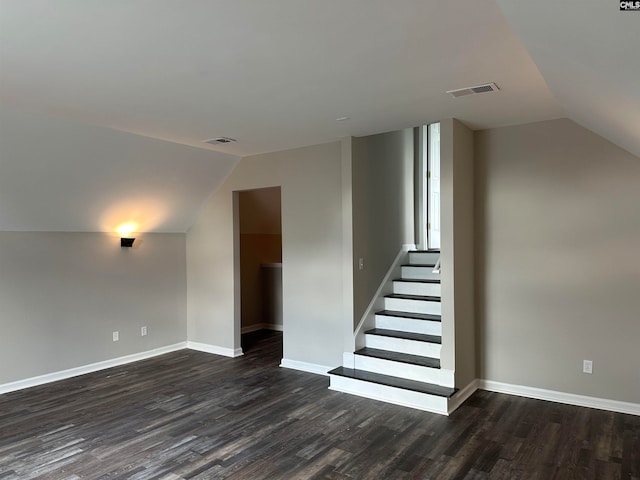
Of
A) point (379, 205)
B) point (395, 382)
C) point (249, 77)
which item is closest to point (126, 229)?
point (379, 205)

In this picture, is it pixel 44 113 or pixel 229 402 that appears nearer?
pixel 44 113

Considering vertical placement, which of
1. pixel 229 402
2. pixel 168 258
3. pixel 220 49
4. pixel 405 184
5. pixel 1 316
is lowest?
pixel 229 402

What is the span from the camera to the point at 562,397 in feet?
12.9

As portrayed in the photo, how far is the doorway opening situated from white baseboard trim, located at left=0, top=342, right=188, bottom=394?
1258 millimetres

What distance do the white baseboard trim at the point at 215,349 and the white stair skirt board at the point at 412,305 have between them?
2.11 m

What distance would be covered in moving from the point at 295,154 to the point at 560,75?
122 inches

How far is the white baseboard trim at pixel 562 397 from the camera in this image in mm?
3663

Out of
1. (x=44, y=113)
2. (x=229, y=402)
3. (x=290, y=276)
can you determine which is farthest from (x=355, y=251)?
(x=44, y=113)

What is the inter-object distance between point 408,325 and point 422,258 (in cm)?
117

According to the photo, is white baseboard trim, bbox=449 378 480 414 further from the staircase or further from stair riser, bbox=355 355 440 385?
stair riser, bbox=355 355 440 385

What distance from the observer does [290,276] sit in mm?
5160

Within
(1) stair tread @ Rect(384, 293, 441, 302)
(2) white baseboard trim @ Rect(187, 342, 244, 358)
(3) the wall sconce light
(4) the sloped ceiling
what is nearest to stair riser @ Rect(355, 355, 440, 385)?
(1) stair tread @ Rect(384, 293, 441, 302)

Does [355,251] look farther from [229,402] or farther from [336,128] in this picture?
[229,402]

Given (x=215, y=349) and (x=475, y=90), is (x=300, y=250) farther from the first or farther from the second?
(x=475, y=90)
